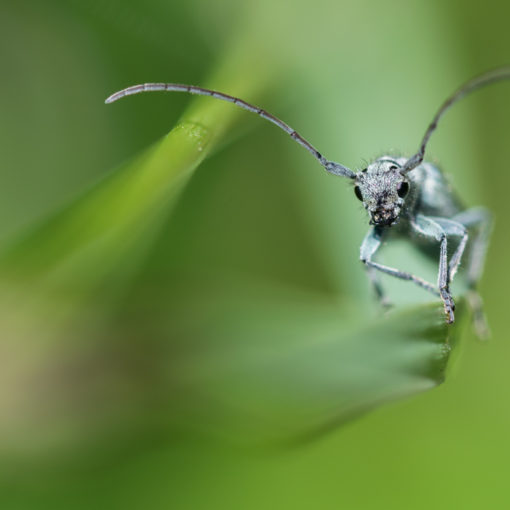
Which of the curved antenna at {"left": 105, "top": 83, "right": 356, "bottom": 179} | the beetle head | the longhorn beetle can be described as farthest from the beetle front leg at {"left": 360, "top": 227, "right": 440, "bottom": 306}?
the curved antenna at {"left": 105, "top": 83, "right": 356, "bottom": 179}

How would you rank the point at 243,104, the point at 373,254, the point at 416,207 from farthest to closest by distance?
the point at 416,207, the point at 373,254, the point at 243,104

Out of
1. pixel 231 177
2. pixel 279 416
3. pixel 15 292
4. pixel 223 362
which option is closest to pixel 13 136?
pixel 231 177

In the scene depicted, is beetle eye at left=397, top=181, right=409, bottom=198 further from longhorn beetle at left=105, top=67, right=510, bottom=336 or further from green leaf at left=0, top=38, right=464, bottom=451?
green leaf at left=0, top=38, right=464, bottom=451

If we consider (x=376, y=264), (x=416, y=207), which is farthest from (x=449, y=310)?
(x=416, y=207)

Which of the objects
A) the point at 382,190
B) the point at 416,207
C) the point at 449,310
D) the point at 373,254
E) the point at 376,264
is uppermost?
→ the point at 416,207

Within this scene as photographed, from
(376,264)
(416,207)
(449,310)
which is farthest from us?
(416,207)

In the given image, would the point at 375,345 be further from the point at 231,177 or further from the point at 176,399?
the point at 231,177

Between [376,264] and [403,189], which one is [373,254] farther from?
[403,189]
